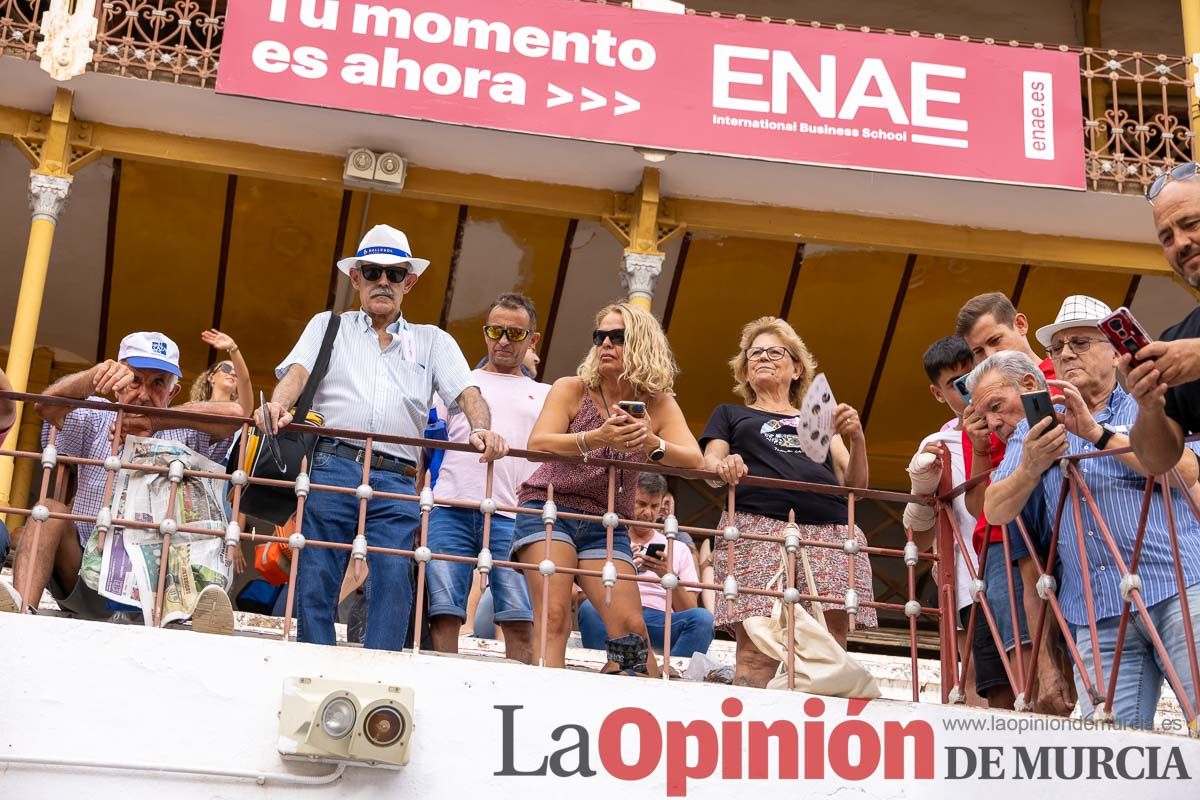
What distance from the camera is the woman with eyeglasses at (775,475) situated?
5.42 metres

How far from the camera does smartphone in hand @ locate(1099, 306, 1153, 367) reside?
3.99 meters

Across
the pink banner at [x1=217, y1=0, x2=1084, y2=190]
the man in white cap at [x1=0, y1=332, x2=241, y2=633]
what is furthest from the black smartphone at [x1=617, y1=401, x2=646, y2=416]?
the pink banner at [x1=217, y1=0, x2=1084, y2=190]

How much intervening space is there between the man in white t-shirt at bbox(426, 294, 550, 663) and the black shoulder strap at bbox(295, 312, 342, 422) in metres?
0.55

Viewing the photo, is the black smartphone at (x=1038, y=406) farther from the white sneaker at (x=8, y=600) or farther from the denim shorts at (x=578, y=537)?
the white sneaker at (x=8, y=600)

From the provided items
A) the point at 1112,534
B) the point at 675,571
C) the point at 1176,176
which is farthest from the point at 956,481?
the point at 1176,176

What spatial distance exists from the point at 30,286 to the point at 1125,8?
9906 millimetres

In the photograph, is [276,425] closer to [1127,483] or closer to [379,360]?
[379,360]

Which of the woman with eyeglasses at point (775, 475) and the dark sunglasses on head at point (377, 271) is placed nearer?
the woman with eyeglasses at point (775, 475)

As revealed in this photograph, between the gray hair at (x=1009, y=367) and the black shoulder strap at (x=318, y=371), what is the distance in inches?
91.4

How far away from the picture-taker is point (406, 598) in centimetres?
526

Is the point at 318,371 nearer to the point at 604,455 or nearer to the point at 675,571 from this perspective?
the point at 604,455

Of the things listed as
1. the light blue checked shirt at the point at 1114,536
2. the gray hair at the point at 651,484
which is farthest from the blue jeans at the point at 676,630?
the light blue checked shirt at the point at 1114,536

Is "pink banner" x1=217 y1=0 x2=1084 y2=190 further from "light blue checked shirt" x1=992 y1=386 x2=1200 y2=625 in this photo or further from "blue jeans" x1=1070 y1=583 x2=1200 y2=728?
"blue jeans" x1=1070 y1=583 x2=1200 y2=728

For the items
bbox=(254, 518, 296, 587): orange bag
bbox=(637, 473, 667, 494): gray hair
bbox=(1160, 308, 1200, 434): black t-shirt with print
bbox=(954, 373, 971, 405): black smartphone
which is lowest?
bbox=(254, 518, 296, 587): orange bag
